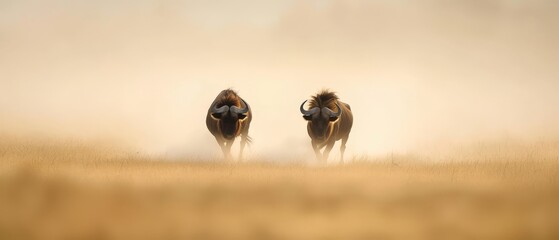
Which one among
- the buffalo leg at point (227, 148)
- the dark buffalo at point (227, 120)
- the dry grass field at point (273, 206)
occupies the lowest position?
the dry grass field at point (273, 206)

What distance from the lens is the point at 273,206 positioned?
9938 millimetres

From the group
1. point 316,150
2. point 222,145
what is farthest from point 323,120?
point 222,145

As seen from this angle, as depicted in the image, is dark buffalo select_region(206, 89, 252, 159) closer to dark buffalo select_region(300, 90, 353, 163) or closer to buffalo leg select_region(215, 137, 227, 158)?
buffalo leg select_region(215, 137, 227, 158)

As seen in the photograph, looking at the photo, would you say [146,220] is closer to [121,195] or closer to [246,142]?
[121,195]

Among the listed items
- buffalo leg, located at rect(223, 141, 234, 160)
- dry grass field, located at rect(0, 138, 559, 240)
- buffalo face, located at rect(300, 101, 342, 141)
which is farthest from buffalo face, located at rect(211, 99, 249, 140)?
dry grass field, located at rect(0, 138, 559, 240)

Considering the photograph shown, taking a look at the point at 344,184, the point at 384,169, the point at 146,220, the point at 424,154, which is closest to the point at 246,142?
the point at 424,154

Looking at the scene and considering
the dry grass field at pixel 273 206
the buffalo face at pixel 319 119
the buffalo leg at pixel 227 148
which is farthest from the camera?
the buffalo leg at pixel 227 148

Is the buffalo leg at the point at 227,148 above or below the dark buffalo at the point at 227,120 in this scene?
below

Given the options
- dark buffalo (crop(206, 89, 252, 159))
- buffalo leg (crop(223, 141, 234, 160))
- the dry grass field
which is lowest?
the dry grass field

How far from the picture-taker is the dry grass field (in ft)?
29.7

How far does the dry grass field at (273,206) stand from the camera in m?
9.06

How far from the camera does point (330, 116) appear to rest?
20.6 m

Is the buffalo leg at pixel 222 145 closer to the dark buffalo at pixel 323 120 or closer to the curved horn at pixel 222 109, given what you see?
the curved horn at pixel 222 109

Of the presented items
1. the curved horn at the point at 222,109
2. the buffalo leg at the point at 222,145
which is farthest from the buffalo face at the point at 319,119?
the buffalo leg at the point at 222,145
